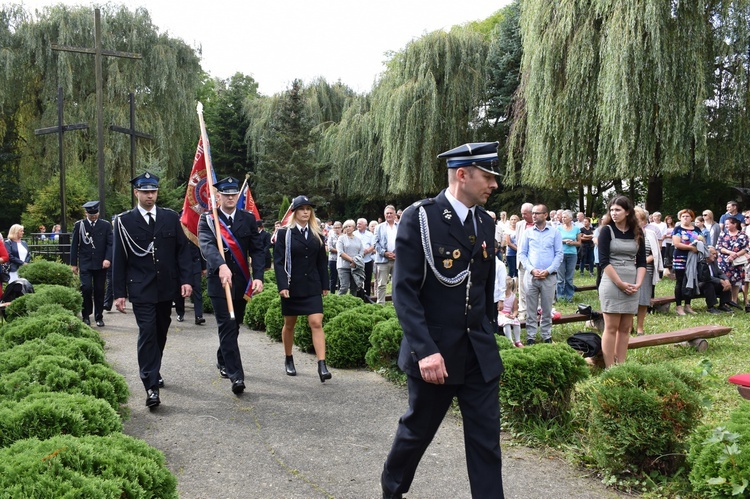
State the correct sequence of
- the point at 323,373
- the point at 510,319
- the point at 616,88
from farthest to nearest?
the point at 616,88, the point at 510,319, the point at 323,373

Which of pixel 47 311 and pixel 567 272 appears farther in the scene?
pixel 567 272

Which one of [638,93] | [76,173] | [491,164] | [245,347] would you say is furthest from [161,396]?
[76,173]

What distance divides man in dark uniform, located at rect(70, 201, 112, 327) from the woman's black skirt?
206 inches

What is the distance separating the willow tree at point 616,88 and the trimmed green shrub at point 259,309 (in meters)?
9.68

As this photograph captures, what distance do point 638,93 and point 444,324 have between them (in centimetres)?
1425

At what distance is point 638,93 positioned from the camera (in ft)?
51.7

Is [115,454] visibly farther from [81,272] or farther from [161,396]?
[81,272]

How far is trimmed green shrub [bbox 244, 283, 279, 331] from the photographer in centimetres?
1105

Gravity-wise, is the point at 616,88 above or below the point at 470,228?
above

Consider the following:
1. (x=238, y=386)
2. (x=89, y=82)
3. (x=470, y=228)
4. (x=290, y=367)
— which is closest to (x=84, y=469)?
(x=470, y=228)

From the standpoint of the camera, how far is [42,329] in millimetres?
6703

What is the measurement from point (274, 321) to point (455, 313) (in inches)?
271

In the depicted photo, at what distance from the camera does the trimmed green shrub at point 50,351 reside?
17.5 feet

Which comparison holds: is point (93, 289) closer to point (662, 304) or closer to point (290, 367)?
point (290, 367)
